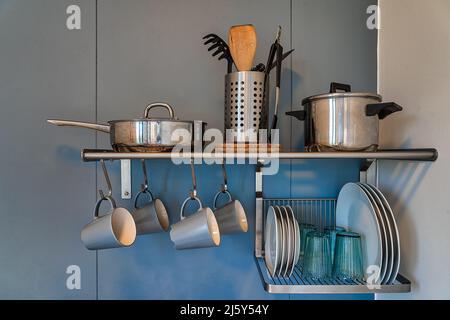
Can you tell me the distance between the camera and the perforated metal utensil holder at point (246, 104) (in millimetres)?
729

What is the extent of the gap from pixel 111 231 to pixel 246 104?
0.43 metres

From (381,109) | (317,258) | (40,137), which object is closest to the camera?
(381,109)

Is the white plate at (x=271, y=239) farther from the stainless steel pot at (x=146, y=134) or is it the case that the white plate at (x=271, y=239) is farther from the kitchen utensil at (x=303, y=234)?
the stainless steel pot at (x=146, y=134)

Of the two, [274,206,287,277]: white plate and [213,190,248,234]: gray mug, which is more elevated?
[213,190,248,234]: gray mug

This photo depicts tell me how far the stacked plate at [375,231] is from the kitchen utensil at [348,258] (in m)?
0.02

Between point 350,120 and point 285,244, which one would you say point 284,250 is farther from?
point 350,120

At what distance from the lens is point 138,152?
67 centimetres

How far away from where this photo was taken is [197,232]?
27.6 inches

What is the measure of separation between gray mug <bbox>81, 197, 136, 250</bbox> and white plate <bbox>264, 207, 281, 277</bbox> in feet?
1.15

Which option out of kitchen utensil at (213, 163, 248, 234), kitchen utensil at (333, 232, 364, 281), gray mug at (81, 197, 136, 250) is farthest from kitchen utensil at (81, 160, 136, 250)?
kitchen utensil at (333, 232, 364, 281)

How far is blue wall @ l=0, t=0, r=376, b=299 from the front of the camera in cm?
92

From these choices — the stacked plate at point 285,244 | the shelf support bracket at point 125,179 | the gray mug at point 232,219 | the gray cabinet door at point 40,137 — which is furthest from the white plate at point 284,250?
the gray cabinet door at point 40,137

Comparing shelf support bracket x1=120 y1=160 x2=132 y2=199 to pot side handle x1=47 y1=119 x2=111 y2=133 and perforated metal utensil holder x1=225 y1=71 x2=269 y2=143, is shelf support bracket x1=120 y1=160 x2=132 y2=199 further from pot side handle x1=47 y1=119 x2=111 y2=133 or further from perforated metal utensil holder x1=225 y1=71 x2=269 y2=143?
perforated metal utensil holder x1=225 y1=71 x2=269 y2=143

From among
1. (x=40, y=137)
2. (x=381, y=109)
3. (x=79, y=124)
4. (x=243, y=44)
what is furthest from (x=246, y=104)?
(x=40, y=137)
